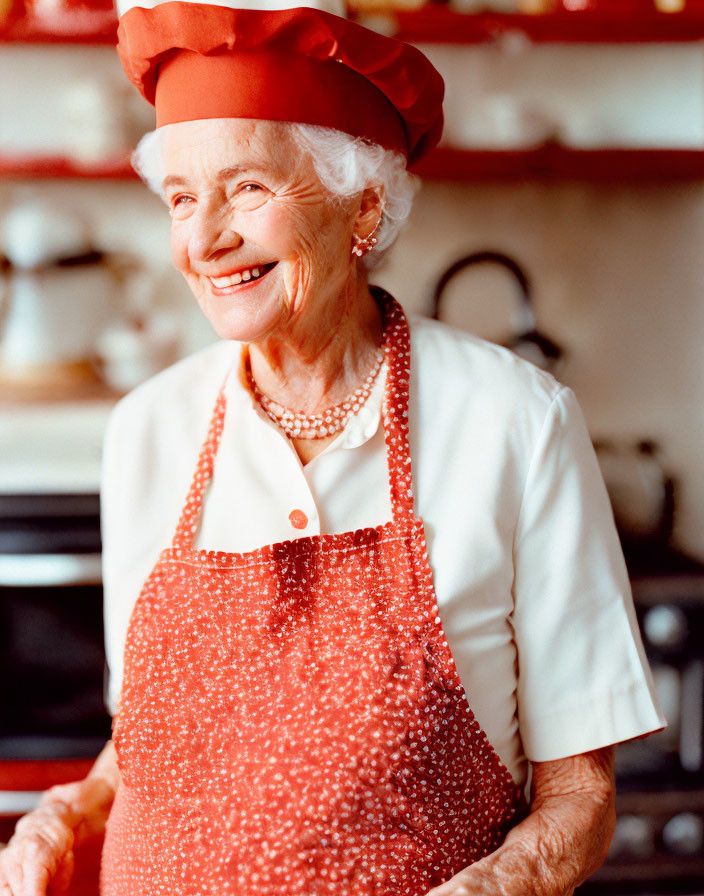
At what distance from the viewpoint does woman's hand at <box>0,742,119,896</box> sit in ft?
3.28

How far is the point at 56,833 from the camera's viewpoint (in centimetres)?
105

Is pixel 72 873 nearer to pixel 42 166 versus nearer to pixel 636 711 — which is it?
pixel 636 711

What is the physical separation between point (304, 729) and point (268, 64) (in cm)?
71

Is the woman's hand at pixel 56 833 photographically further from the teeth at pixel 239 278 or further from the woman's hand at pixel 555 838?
the teeth at pixel 239 278

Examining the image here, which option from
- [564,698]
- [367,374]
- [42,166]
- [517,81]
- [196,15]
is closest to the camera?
[196,15]

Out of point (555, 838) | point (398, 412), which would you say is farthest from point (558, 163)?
point (555, 838)

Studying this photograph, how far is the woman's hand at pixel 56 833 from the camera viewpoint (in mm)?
1000

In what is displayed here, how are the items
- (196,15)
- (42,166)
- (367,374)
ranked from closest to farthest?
(196,15) < (367,374) < (42,166)

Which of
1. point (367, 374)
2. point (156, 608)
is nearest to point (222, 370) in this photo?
point (367, 374)

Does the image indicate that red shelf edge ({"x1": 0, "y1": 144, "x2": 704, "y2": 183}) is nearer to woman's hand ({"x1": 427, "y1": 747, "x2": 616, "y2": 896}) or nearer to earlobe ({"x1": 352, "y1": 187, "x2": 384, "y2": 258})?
earlobe ({"x1": 352, "y1": 187, "x2": 384, "y2": 258})

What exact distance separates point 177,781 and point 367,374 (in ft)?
1.76

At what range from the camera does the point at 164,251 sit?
2387mm

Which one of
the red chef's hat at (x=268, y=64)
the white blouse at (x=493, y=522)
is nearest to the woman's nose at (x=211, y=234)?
the red chef's hat at (x=268, y=64)

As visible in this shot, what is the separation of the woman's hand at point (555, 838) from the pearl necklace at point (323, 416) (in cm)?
49
